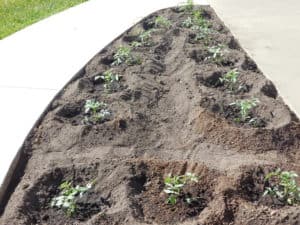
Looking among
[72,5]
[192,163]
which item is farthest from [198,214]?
[72,5]

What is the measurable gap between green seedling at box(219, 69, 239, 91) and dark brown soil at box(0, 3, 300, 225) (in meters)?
0.07

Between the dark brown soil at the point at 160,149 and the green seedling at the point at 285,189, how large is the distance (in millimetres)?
60

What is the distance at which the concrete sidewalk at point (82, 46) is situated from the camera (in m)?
4.85

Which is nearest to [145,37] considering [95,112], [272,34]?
[272,34]

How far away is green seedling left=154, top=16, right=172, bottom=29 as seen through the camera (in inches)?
274

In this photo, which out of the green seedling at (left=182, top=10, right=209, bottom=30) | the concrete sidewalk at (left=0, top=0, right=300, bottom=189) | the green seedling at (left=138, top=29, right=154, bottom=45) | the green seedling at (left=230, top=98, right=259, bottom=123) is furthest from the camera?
the green seedling at (left=182, top=10, right=209, bottom=30)

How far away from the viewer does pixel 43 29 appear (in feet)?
24.0

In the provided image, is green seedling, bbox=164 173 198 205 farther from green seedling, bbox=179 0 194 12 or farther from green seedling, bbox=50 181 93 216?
green seedling, bbox=179 0 194 12

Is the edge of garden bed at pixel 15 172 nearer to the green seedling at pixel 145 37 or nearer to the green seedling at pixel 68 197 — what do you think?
the green seedling at pixel 68 197

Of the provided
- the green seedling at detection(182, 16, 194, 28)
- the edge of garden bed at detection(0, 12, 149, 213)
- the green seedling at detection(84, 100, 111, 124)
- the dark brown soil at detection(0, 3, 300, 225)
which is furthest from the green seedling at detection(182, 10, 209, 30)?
the edge of garden bed at detection(0, 12, 149, 213)

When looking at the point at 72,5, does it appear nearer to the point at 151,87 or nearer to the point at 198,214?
the point at 151,87

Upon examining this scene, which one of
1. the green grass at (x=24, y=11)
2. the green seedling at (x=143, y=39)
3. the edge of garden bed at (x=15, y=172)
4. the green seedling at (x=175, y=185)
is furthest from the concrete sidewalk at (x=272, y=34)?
the green grass at (x=24, y=11)

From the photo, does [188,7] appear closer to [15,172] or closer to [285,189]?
[15,172]

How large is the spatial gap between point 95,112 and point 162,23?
8.73ft
